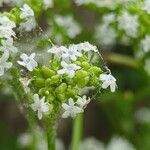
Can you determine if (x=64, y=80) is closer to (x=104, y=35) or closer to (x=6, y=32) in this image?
(x=6, y=32)

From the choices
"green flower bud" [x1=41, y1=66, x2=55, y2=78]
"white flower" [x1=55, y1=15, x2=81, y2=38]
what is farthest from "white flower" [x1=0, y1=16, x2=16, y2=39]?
"white flower" [x1=55, y1=15, x2=81, y2=38]

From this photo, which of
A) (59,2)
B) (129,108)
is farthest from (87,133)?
(59,2)

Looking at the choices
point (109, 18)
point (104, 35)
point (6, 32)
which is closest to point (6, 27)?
point (6, 32)

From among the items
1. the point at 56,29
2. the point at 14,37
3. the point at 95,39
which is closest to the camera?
the point at 14,37

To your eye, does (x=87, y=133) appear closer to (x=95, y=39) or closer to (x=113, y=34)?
(x=95, y=39)

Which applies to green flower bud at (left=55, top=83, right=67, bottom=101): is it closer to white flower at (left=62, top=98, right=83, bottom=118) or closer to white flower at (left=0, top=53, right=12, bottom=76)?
white flower at (left=62, top=98, right=83, bottom=118)

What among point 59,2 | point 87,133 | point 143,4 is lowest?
point 87,133
